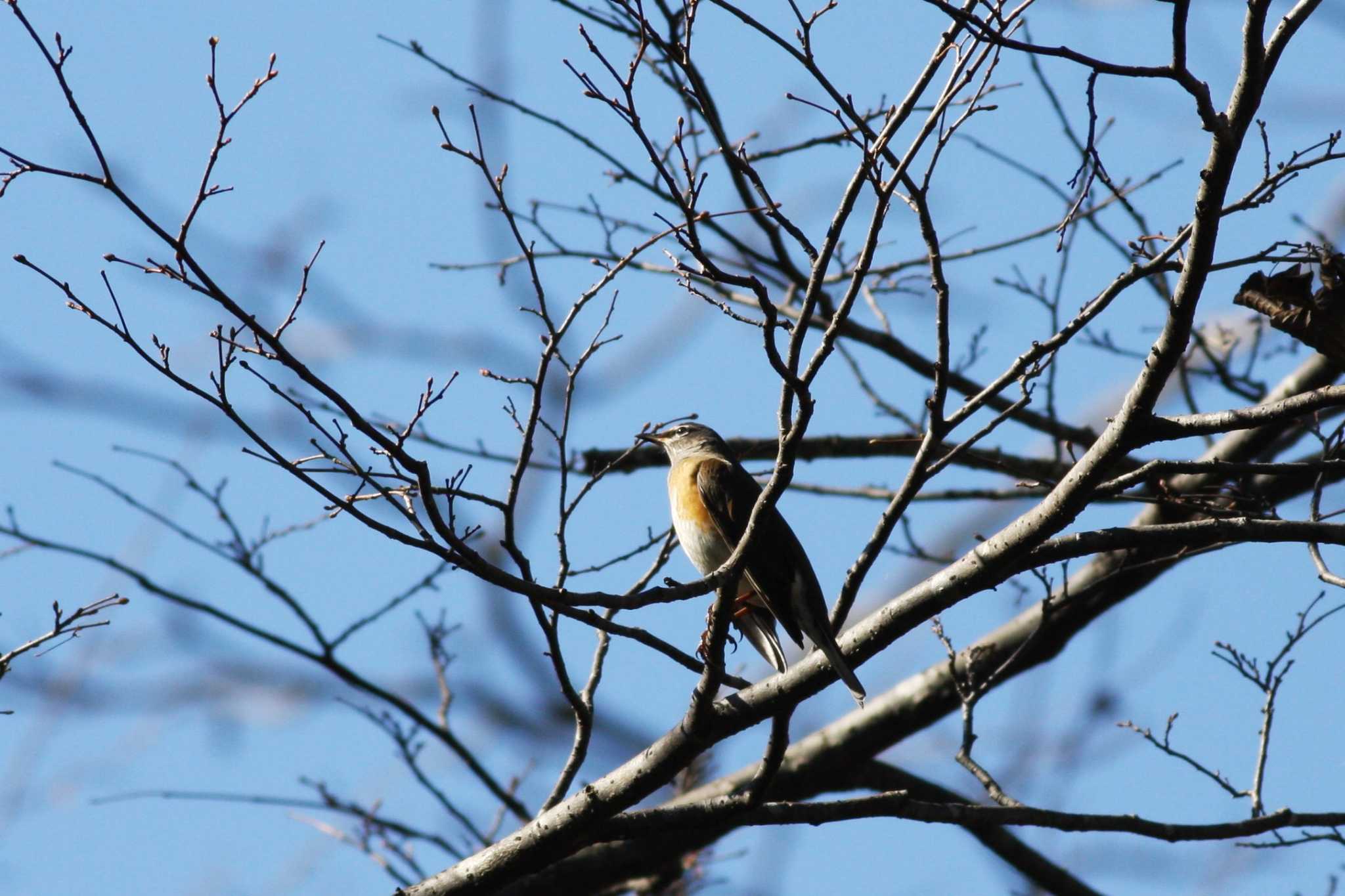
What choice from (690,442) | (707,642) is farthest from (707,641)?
(690,442)

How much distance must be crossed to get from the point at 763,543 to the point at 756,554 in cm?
39

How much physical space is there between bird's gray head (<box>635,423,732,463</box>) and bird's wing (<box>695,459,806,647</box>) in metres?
0.73

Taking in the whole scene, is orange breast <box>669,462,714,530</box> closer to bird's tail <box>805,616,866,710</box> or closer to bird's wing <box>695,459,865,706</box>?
bird's wing <box>695,459,865,706</box>

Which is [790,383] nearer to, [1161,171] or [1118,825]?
[1118,825]

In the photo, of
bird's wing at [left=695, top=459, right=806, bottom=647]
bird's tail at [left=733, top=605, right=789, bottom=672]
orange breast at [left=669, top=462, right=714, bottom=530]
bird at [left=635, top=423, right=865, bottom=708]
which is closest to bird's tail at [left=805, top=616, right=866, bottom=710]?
bird at [left=635, top=423, right=865, bottom=708]

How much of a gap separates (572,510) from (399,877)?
2.69 metres

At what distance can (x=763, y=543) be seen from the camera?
545 centimetres

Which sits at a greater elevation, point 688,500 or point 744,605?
point 688,500

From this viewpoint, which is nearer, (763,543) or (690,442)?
(763,543)

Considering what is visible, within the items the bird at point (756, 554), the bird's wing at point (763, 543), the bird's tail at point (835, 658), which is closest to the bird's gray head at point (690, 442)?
the bird at point (756, 554)

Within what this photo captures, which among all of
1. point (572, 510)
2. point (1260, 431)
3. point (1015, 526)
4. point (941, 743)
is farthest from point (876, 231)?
point (941, 743)

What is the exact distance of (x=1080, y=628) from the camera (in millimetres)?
7133

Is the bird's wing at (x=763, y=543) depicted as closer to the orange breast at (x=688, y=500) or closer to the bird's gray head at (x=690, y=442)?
the orange breast at (x=688, y=500)

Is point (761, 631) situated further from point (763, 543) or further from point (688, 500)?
point (688, 500)
